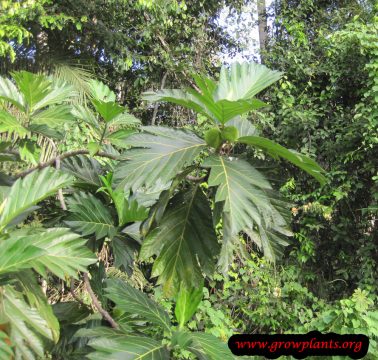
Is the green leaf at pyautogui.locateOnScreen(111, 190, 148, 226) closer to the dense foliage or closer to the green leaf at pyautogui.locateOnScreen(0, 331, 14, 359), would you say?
the dense foliage

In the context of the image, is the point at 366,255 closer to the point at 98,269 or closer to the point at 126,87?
the point at 126,87

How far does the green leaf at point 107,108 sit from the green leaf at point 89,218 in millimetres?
215

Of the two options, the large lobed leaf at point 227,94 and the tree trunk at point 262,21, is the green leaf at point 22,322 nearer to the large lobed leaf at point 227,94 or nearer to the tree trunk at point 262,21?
the large lobed leaf at point 227,94

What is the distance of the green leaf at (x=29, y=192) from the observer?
796 millimetres

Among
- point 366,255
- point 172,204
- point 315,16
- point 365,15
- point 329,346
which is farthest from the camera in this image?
point 315,16

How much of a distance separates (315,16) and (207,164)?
446 centimetres

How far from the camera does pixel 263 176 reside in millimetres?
867

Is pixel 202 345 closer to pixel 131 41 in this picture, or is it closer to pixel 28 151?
pixel 28 151

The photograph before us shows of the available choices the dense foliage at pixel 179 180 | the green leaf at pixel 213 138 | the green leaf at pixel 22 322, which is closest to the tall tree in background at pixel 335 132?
the dense foliage at pixel 179 180

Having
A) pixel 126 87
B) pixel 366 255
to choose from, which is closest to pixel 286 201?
pixel 366 255

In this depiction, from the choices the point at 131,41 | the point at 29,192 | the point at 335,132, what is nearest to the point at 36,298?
the point at 29,192

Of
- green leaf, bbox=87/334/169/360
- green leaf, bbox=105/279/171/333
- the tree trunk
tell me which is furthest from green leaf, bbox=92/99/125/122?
the tree trunk

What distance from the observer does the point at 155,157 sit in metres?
0.86

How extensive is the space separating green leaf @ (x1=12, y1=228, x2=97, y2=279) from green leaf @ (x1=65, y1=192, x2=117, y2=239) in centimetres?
19
